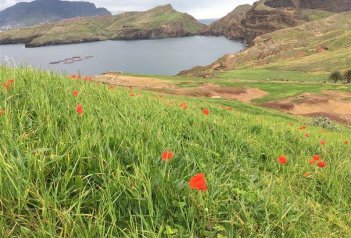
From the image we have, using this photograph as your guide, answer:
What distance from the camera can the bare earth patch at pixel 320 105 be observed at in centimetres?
3500

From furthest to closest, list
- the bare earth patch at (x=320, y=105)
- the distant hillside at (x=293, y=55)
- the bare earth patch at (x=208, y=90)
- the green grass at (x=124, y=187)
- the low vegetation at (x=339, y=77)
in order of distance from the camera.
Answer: the distant hillside at (x=293, y=55) < the low vegetation at (x=339, y=77) < the bare earth patch at (x=208, y=90) < the bare earth patch at (x=320, y=105) < the green grass at (x=124, y=187)

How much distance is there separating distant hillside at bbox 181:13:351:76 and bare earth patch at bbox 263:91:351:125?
38.8 meters

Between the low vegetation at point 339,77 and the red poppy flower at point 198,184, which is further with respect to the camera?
the low vegetation at point 339,77

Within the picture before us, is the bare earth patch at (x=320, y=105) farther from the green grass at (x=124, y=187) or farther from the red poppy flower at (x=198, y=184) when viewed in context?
the red poppy flower at (x=198, y=184)

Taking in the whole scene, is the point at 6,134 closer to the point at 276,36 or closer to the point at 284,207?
the point at 284,207

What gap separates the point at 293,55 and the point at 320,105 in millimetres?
71083

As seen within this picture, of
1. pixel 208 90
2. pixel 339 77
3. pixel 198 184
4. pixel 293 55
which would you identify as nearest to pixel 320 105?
pixel 208 90

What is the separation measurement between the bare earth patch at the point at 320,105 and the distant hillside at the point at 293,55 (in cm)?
3875

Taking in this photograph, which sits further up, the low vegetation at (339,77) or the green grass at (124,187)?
the green grass at (124,187)

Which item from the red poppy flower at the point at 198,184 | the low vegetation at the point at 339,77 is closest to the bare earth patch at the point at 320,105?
the low vegetation at the point at 339,77

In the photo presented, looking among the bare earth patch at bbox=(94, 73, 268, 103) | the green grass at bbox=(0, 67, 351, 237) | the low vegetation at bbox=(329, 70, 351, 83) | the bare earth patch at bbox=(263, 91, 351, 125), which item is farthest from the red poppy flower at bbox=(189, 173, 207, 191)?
the low vegetation at bbox=(329, 70, 351, 83)

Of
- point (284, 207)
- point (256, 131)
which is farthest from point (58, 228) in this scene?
point (256, 131)

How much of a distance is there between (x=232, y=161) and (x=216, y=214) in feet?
5.15

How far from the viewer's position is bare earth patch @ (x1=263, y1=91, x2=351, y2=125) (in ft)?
115
